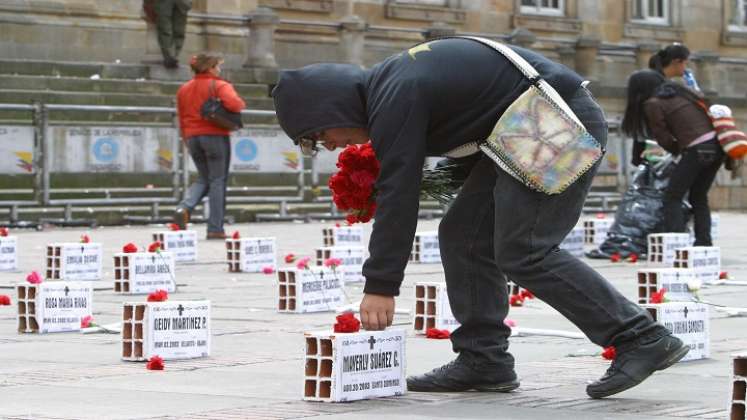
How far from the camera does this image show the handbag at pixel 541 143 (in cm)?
661

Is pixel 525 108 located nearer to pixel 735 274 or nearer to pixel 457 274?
pixel 457 274

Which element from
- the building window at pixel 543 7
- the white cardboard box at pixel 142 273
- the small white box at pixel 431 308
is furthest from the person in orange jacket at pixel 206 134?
the building window at pixel 543 7

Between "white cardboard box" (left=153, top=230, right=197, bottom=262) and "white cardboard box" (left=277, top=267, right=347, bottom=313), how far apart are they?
458 centimetres

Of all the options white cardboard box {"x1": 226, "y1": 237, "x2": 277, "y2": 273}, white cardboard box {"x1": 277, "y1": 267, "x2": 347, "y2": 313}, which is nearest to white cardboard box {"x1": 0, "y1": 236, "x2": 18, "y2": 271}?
white cardboard box {"x1": 226, "y1": 237, "x2": 277, "y2": 273}

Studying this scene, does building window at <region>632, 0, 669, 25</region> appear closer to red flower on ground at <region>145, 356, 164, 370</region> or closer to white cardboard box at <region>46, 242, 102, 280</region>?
white cardboard box at <region>46, 242, 102, 280</region>

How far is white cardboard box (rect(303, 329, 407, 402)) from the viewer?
6.63m

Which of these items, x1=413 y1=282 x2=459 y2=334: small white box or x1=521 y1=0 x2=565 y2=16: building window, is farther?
x1=521 y1=0 x2=565 y2=16: building window

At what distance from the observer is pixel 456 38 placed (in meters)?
6.88

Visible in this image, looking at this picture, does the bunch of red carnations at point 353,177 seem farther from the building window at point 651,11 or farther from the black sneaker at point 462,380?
the building window at point 651,11

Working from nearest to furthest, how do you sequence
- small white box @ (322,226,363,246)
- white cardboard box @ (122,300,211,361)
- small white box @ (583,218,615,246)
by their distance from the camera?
white cardboard box @ (122,300,211,361)
small white box @ (322,226,363,246)
small white box @ (583,218,615,246)

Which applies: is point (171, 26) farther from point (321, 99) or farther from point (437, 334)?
point (321, 99)

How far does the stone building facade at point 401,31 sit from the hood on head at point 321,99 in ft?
63.7

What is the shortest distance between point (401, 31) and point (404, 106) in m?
26.5

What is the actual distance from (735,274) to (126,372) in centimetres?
737
